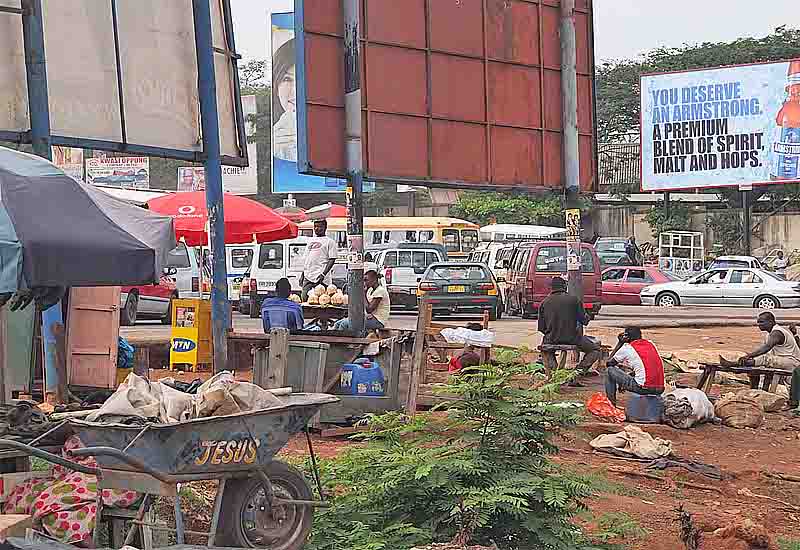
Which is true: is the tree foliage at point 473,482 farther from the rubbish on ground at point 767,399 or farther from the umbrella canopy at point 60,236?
the rubbish on ground at point 767,399

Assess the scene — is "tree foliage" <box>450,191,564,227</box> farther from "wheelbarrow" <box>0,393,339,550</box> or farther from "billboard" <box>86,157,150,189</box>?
"wheelbarrow" <box>0,393,339,550</box>

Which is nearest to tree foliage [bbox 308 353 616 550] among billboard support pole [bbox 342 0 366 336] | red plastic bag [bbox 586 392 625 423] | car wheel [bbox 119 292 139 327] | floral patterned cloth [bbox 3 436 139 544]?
floral patterned cloth [bbox 3 436 139 544]

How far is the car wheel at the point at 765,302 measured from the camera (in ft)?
101

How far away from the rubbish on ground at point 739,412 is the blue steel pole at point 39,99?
23.7ft

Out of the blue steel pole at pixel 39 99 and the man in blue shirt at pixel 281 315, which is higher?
the blue steel pole at pixel 39 99

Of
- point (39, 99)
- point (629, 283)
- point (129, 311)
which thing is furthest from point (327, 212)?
point (39, 99)

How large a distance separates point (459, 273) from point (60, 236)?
20018 mm

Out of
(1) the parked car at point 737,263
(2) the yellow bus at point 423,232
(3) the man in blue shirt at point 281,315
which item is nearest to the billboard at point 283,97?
(2) the yellow bus at point 423,232

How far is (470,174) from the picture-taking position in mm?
17922

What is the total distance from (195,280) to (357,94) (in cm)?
1291

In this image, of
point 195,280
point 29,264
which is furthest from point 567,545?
point 195,280

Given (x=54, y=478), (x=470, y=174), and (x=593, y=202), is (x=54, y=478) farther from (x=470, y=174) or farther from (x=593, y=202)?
(x=593, y=202)

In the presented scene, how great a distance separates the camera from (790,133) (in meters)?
40.2

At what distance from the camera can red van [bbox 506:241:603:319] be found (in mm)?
25594
